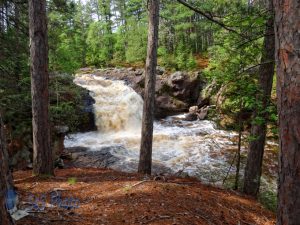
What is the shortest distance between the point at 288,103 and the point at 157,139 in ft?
41.8

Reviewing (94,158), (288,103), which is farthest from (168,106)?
(288,103)

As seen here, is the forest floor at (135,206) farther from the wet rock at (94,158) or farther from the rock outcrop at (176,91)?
the rock outcrop at (176,91)

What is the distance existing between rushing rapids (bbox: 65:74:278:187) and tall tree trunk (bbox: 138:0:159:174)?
193 cm

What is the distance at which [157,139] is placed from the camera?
1445 cm

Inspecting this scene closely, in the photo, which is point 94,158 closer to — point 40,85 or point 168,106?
point 40,85

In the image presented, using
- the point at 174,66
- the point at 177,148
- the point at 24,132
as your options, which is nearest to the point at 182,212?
the point at 24,132

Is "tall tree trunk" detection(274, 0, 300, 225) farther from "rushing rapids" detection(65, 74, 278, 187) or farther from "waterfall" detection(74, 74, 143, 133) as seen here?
"waterfall" detection(74, 74, 143, 133)

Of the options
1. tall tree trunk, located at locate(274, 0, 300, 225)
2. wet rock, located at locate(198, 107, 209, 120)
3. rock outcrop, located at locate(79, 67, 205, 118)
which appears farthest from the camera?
rock outcrop, located at locate(79, 67, 205, 118)

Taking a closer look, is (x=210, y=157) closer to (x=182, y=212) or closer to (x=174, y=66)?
(x=182, y=212)

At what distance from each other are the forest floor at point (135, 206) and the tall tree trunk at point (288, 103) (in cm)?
194

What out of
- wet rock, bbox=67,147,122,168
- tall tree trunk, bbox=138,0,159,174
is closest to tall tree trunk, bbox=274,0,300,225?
tall tree trunk, bbox=138,0,159,174

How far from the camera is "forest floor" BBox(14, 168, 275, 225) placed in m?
3.46

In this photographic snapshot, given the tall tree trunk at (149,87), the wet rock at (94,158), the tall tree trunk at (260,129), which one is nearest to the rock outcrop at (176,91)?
the wet rock at (94,158)

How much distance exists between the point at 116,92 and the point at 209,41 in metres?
19.7
